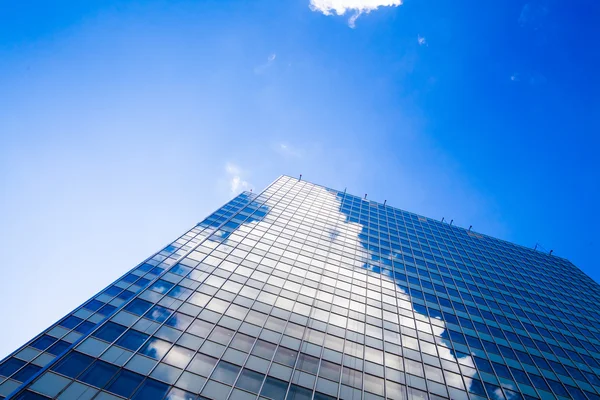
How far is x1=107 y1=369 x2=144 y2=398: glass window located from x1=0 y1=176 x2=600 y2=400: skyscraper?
7cm

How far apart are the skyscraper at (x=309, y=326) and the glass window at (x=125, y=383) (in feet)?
0.23

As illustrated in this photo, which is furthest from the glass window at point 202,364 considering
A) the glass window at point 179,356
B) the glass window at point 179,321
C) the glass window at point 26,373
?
the glass window at point 26,373

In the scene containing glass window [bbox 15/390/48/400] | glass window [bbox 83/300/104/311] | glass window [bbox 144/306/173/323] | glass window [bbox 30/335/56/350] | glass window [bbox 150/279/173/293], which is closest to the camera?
glass window [bbox 15/390/48/400]

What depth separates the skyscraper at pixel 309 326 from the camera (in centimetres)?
1795

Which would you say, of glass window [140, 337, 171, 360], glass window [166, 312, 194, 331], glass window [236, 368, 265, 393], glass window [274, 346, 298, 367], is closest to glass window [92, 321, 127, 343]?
glass window [140, 337, 171, 360]

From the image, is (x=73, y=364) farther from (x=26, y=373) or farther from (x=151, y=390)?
(x=151, y=390)

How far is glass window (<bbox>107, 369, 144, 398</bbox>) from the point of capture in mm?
16047

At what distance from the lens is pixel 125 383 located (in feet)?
54.3

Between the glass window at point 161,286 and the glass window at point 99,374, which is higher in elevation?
the glass window at point 161,286

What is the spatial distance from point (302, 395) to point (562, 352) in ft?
94.5

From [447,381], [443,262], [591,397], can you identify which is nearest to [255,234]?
[447,381]

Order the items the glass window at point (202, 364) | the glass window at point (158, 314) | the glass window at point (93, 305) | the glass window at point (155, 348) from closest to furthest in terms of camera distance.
A: the glass window at point (202, 364), the glass window at point (155, 348), the glass window at point (158, 314), the glass window at point (93, 305)

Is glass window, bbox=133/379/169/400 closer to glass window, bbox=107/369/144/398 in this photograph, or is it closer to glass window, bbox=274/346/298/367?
glass window, bbox=107/369/144/398

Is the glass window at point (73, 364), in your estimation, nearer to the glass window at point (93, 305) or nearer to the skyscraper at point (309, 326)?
the skyscraper at point (309, 326)
